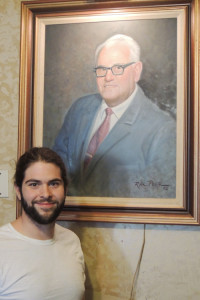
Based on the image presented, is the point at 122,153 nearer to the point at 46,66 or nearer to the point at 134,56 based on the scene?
the point at 134,56

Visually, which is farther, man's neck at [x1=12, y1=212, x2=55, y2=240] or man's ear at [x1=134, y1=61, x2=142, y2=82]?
man's ear at [x1=134, y1=61, x2=142, y2=82]

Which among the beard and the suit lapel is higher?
the suit lapel

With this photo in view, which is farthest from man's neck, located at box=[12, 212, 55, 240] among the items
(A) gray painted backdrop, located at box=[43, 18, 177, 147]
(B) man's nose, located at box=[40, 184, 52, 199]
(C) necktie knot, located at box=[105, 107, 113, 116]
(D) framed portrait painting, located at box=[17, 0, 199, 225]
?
(C) necktie knot, located at box=[105, 107, 113, 116]

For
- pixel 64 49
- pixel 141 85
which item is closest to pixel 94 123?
pixel 141 85

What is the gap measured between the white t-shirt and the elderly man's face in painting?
675mm

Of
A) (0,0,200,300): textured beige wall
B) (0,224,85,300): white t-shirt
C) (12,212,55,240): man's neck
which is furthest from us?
(0,0,200,300): textured beige wall

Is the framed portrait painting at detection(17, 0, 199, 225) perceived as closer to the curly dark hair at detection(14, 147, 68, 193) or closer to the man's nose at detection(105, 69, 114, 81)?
the man's nose at detection(105, 69, 114, 81)

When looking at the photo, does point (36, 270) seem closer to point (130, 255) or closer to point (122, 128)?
point (130, 255)

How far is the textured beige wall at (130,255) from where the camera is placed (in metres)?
1.44

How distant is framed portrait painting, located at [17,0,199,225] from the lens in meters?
1.46

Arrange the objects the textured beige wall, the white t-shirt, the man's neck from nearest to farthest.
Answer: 1. the white t-shirt
2. the man's neck
3. the textured beige wall

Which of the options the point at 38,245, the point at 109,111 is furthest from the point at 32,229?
the point at 109,111

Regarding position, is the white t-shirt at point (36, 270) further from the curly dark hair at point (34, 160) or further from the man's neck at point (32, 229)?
the curly dark hair at point (34, 160)

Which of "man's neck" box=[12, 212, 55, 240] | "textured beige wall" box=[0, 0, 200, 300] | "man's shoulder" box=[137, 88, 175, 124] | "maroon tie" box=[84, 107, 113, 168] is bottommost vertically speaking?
"textured beige wall" box=[0, 0, 200, 300]
